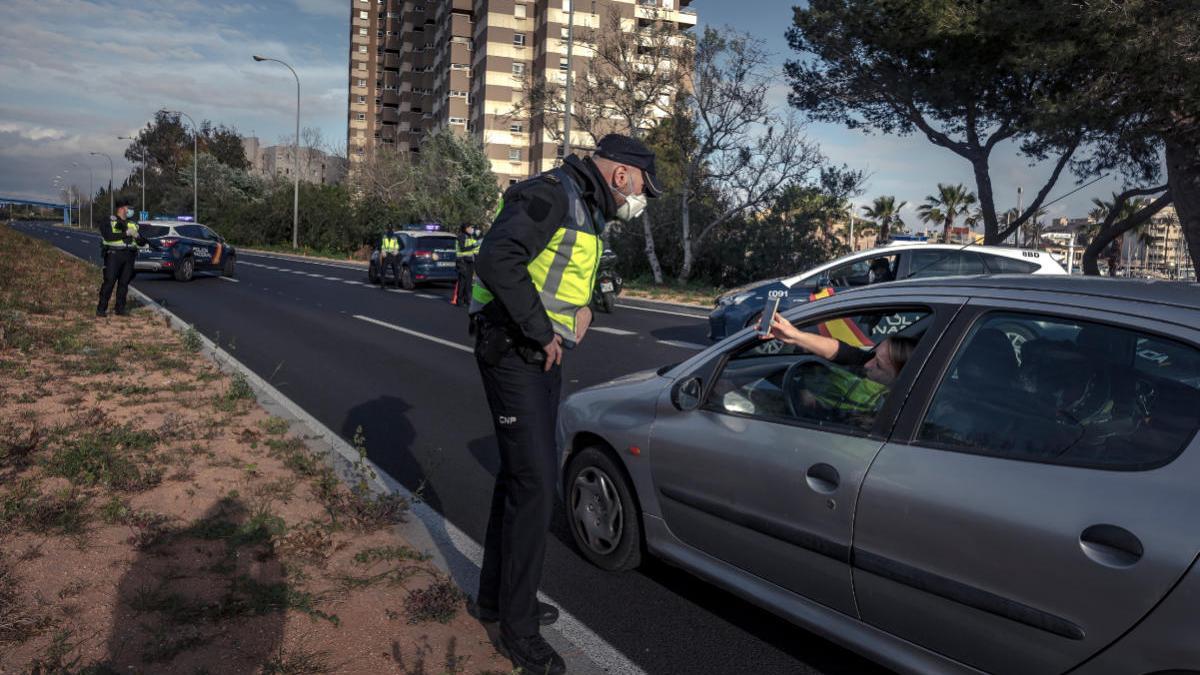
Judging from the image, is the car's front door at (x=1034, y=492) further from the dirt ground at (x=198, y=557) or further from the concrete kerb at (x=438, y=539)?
the dirt ground at (x=198, y=557)

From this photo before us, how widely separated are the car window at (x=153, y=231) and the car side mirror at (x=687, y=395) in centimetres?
2332

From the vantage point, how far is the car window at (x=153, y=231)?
78.4 ft

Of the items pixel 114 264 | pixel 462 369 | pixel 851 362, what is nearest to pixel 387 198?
pixel 114 264

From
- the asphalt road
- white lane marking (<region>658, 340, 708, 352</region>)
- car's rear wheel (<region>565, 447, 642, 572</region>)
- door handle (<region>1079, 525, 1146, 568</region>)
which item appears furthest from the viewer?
white lane marking (<region>658, 340, 708, 352</region>)

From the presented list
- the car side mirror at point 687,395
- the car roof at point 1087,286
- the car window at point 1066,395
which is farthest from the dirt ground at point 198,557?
the car roof at point 1087,286

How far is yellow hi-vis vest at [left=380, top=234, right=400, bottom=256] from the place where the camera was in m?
23.9

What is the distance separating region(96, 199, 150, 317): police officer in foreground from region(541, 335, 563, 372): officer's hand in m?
11.5

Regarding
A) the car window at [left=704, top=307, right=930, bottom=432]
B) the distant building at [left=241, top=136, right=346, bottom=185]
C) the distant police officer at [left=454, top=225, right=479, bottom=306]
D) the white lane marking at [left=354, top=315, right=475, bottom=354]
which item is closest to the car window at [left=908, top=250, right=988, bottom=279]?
the white lane marking at [left=354, top=315, right=475, bottom=354]

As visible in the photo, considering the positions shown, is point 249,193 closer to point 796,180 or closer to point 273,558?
point 796,180

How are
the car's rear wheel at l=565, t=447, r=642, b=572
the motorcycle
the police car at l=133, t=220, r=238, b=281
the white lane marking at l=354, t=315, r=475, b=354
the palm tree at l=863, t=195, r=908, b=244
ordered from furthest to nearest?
the palm tree at l=863, t=195, r=908, b=244 < the police car at l=133, t=220, r=238, b=281 < the motorcycle < the white lane marking at l=354, t=315, r=475, b=354 < the car's rear wheel at l=565, t=447, r=642, b=572

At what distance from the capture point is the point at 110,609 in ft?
11.6

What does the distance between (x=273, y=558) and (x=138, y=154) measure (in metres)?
110

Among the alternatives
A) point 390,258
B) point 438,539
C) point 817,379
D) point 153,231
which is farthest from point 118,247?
point 817,379

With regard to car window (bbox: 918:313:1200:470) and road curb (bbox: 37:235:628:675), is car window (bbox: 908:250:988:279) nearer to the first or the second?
road curb (bbox: 37:235:628:675)
